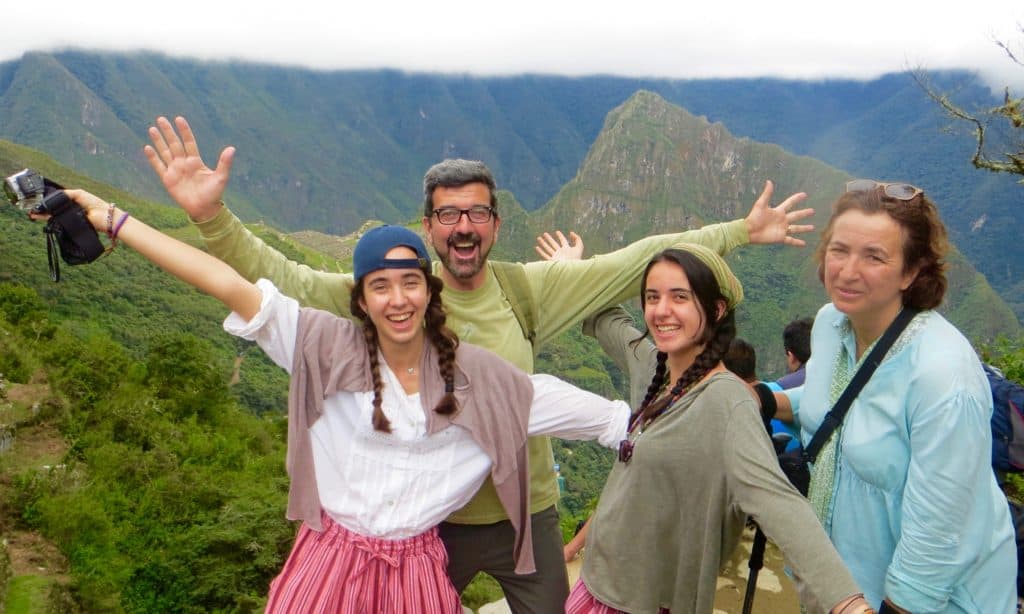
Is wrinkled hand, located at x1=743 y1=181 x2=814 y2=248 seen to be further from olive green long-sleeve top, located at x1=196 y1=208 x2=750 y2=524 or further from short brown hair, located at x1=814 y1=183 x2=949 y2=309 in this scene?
short brown hair, located at x1=814 y1=183 x2=949 y2=309

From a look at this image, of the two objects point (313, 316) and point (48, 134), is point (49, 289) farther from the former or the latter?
point (48, 134)

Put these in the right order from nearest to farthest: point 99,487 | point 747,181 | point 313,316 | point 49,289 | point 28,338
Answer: point 313,316 < point 99,487 < point 28,338 < point 49,289 < point 747,181

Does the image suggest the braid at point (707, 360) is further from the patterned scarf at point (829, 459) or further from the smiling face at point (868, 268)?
the patterned scarf at point (829, 459)

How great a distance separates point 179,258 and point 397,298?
77 centimetres

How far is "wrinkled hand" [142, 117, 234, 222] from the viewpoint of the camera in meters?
2.65

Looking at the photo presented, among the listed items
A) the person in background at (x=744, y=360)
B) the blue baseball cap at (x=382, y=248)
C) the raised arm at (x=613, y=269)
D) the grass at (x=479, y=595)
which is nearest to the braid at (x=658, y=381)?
the raised arm at (x=613, y=269)

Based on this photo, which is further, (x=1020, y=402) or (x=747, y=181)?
(x=747, y=181)

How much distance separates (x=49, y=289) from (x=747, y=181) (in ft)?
485

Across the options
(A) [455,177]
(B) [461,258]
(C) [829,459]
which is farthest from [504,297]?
(C) [829,459]

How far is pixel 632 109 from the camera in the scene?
166m

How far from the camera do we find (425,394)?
2400 millimetres

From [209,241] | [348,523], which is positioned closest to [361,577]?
[348,523]

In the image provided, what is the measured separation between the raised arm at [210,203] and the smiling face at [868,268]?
6.17 feet

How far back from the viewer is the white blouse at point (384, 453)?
2350 millimetres
